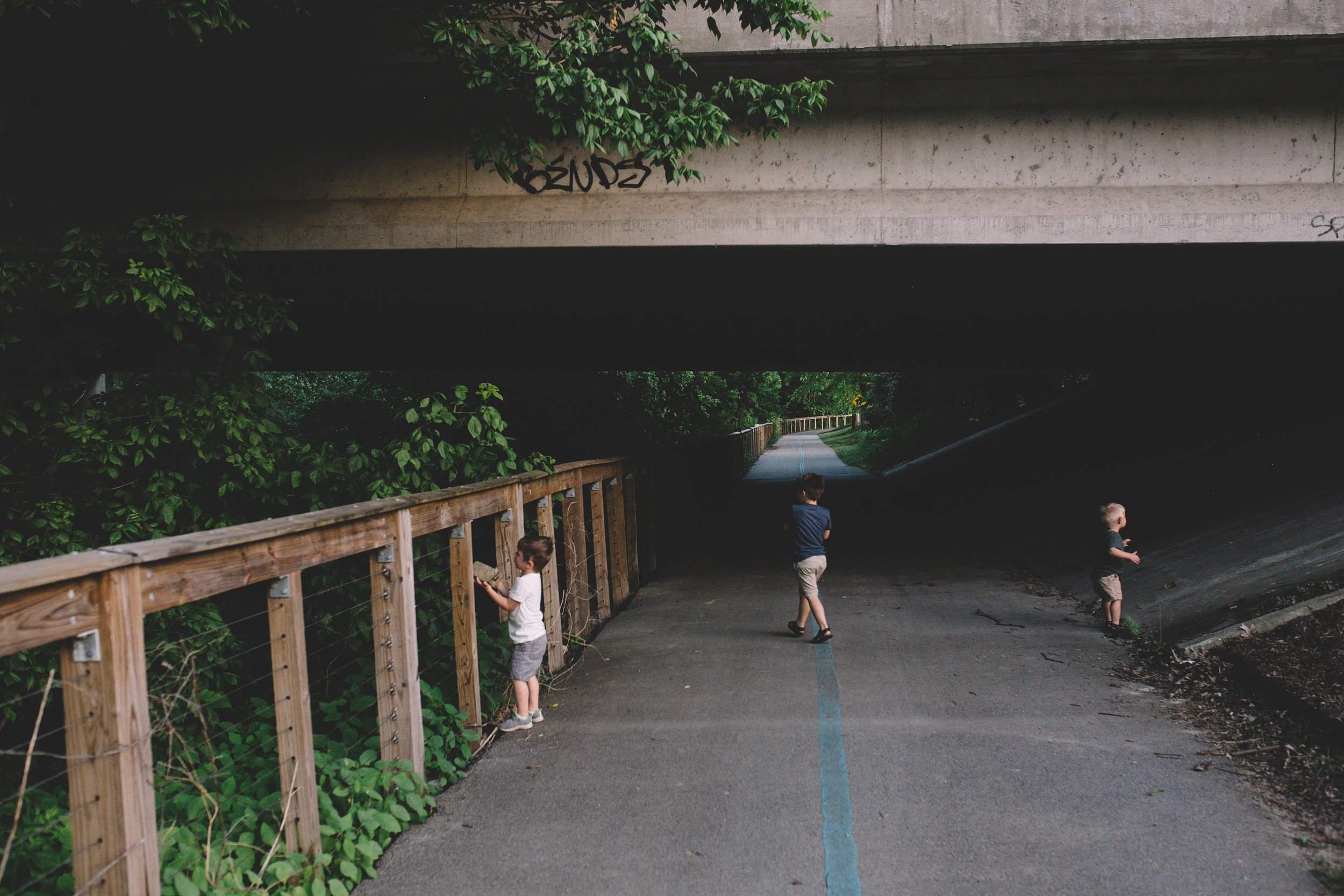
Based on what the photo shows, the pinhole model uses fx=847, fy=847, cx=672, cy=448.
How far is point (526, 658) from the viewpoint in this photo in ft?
16.6

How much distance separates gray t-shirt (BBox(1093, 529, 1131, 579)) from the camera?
23.1ft

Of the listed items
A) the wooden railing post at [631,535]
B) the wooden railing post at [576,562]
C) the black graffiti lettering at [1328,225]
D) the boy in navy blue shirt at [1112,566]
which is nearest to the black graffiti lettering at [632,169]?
the wooden railing post at [576,562]

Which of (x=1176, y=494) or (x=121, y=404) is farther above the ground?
(x=121, y=404)

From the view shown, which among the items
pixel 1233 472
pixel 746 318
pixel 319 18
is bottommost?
pixel 1233 472

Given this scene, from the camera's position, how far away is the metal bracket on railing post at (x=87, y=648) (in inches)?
94.8

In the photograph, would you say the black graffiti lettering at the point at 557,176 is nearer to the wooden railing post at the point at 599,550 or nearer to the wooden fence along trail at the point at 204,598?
the wooden railing post at the point at 599,550

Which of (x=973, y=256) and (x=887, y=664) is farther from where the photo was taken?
(x=973, y=256)

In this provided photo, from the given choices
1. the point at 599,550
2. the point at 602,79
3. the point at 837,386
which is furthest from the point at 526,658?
the point at 837,386

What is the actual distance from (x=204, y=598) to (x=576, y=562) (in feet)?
12.6

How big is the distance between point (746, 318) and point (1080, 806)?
912cm

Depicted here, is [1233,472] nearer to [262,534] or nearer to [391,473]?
[391,473]

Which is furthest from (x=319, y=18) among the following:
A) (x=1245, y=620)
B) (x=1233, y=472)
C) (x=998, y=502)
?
(x=998, y=502)

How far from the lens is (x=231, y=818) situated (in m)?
3.65

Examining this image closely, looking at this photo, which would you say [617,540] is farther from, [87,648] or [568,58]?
[87,648]
